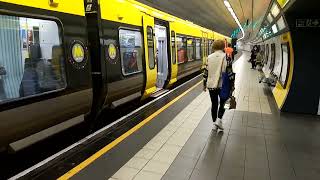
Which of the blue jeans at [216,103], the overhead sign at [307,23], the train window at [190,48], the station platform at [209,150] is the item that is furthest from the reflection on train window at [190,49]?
the blue jeans at [216,103]

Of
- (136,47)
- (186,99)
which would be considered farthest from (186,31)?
(136,47)

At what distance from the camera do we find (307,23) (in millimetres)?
6281

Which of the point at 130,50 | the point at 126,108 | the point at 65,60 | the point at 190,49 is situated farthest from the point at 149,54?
Answer: the point at 190,49

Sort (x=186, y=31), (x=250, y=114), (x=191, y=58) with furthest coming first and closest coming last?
(x=191, y=58) < (x=186, y=31) < (x=250, y=114)

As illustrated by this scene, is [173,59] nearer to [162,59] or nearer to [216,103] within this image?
[162,59]

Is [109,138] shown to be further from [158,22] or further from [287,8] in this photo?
[158,22]

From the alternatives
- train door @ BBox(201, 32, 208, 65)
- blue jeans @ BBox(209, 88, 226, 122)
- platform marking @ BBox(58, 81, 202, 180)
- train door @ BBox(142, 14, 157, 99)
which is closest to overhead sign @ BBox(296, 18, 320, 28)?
blue jeans @ BBox(209, 88, 226, 122)

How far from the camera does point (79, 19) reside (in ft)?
14.9

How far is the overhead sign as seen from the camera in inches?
244

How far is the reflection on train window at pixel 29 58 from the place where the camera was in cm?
332

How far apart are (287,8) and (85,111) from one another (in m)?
4.32

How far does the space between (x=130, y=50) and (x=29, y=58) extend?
303 cm

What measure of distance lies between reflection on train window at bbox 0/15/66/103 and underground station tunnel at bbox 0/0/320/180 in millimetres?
13

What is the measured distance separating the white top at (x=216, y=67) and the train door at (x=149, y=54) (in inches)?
96.3
